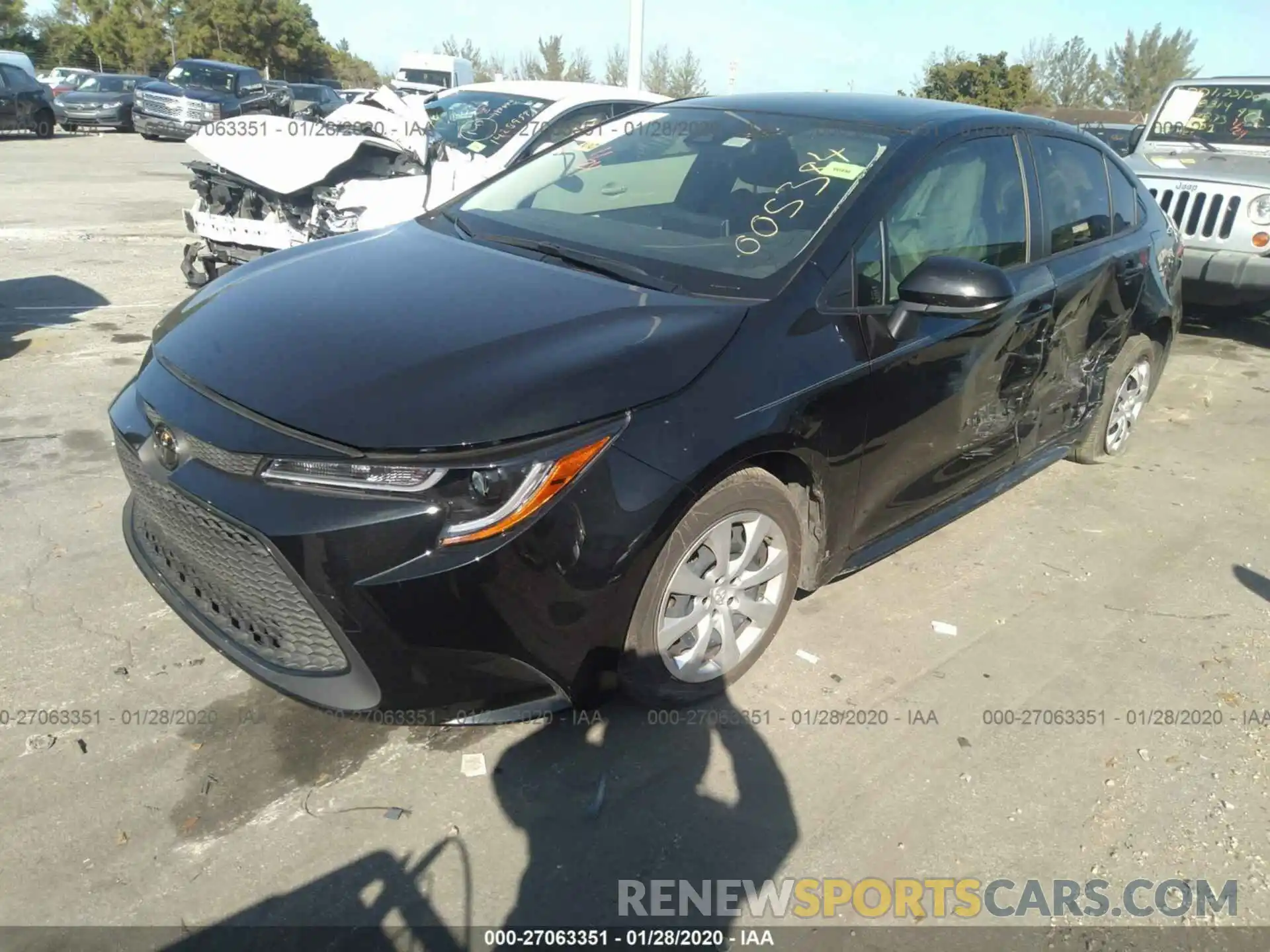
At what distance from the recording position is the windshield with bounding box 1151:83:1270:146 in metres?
8.40

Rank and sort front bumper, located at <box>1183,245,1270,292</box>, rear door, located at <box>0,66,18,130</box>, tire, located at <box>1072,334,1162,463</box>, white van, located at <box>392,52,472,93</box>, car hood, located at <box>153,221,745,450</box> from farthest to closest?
white van, located at <box>392,52,472,93</box>
rear door, located at <box>0,66,18,130</box>
front bumper, located at <box>1183,245,1270,292</box>
tire, located at <box>1072,334,1162,463</box>
car hood, located at <box>153,221,745,450</box>

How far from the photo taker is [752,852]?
2.50 m

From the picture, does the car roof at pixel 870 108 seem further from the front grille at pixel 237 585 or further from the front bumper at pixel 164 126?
the front bumper at pixel 164 126

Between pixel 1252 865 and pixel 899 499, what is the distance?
57.1 inches

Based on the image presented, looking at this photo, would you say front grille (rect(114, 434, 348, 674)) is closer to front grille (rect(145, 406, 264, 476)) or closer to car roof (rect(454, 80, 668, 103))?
front grille (rect(145, 406, 264, 476))

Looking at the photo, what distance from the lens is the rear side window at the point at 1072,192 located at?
3.95 meters

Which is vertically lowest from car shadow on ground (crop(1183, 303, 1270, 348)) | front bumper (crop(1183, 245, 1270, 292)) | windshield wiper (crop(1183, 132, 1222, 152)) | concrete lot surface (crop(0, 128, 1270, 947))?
car shadow on ground (crop(1183, 303, 1270, 348))

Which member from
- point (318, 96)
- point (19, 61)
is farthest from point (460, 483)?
point (318, 96)

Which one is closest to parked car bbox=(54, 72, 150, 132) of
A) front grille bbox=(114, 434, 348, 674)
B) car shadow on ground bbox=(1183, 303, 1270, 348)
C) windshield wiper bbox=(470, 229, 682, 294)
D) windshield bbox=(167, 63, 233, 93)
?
windshield bbox=(167, 63, 233, 93)

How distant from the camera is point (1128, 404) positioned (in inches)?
203

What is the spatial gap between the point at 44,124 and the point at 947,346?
24709 mm

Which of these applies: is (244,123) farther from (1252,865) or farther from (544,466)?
(1252,865)

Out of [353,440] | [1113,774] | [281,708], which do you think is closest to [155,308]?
[281,708]

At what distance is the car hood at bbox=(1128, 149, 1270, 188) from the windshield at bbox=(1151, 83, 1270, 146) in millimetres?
249
